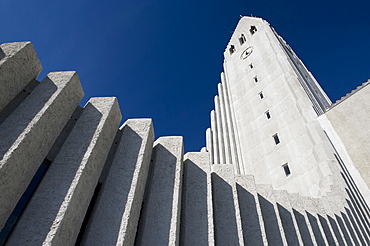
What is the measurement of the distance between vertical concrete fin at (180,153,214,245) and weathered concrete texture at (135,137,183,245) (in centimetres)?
38

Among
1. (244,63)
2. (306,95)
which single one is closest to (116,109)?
(306,95)

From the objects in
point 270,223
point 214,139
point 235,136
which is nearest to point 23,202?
point 270,223

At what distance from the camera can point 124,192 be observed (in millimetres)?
4449

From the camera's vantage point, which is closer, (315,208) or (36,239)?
(36,239)

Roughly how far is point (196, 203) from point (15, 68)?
405 cm

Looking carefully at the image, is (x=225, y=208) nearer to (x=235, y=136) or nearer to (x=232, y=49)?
(x=235, y=136)

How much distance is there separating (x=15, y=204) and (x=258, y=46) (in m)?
26.3

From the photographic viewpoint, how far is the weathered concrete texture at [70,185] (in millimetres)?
3348

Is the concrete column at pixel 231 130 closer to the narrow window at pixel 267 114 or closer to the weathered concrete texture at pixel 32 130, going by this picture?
the narrow window at pixel 267 114

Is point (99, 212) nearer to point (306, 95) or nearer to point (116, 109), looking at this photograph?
point (116, 109)

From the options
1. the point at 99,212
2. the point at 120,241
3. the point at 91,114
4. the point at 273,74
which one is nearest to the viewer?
the point at 120,241

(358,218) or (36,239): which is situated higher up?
(358,218)

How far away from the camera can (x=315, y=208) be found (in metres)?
8.76

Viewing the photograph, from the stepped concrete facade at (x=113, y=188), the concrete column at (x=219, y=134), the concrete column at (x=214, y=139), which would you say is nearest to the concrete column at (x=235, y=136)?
the concrete column at (x=219, y=134)
